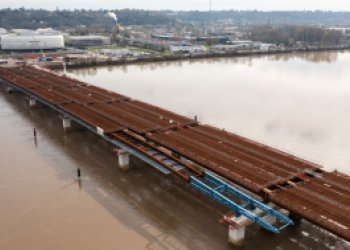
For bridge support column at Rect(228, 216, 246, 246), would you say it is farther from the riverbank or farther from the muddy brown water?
the riverbank

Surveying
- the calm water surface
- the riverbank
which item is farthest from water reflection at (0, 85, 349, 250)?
the riverbank

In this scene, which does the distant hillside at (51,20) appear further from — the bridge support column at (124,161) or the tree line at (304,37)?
the bridge support column at (124,161)

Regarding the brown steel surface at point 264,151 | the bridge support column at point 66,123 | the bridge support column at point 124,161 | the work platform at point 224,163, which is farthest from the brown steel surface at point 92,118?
the brown steel surface at point 264,151

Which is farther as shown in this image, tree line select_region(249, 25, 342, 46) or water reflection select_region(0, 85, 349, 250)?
tree line select_region(249, 25, 342, 46)

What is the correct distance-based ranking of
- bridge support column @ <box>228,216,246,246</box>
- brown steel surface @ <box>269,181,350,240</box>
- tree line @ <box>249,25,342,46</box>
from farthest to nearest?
tree line @ <box>249,25,342,46</box> → bridge support column @ <box>228,216,246,246</box> → brown steel surface @ <box>269,181,350,240</box>

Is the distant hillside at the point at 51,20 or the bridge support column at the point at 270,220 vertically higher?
the distant hillside at the point at 51,20

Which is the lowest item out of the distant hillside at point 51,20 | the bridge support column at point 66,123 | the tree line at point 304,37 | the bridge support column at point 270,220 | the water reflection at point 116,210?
the water reflection at point 116,210

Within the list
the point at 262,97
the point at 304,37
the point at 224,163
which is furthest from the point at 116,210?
the point at 304,37

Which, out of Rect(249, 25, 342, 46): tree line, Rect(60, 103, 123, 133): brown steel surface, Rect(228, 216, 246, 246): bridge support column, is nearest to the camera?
Rect(228, 216, 246, 246): bridge support column
